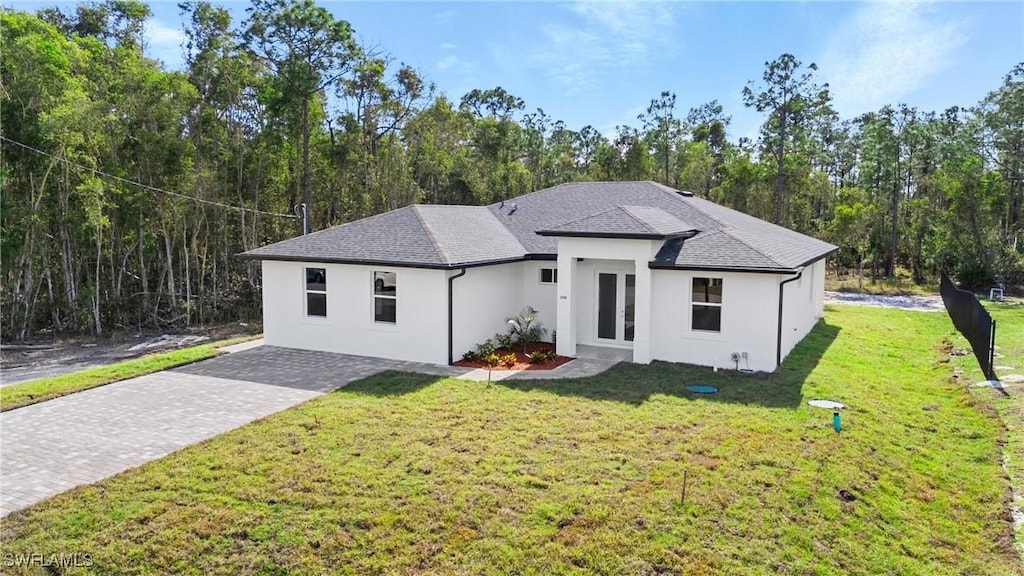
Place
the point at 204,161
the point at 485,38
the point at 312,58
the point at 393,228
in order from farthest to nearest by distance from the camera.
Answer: the point at 312,58 < the point at 204,161 < the point at 485,38 < the point at 393,228

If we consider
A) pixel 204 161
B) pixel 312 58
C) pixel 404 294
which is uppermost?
pixel 312 58

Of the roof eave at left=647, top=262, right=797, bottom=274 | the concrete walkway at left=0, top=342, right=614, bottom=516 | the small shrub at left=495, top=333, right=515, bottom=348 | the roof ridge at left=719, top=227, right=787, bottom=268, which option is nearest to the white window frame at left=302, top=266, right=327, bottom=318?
the concrete walkway at left=0, top=342, right=614, bottom=516

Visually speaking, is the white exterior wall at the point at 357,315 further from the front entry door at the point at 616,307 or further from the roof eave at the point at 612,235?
the front entry door at the point at 616,307

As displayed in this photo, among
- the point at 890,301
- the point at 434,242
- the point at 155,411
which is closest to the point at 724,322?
the point at 434,242

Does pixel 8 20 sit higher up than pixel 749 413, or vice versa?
pixel 8 20

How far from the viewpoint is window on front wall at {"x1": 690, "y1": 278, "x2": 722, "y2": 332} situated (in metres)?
13.2

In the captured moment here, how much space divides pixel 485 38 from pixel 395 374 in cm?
1289

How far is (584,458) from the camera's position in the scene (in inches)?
321

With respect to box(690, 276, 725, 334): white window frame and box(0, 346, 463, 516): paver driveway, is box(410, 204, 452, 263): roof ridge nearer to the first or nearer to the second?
box(0, 346, 463, 516): paver driveway

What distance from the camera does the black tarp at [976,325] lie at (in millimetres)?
12633

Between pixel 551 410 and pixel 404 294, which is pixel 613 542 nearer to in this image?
pixel 551 410

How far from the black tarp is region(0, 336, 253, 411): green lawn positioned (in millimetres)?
16394

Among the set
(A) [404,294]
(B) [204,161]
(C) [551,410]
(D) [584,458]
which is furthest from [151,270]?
(D) [584,458]

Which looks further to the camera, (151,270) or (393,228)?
(151,270)
